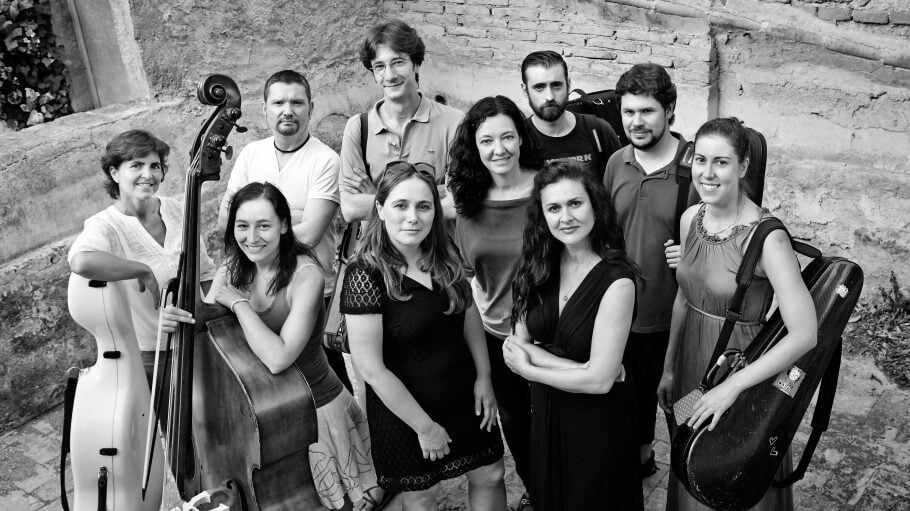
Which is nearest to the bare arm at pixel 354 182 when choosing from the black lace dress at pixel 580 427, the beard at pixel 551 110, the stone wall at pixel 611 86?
the beard at pixel 551 110

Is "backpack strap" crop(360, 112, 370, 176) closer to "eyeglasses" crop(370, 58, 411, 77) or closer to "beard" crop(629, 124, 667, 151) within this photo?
"eyeglasses" crop(370, 58, 411, 77)

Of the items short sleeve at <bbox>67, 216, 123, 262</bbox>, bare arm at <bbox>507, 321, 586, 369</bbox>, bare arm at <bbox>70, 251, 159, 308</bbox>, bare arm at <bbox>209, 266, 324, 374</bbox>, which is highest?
short sleeve at <bbox>67, 216, 123, 262</bbox>

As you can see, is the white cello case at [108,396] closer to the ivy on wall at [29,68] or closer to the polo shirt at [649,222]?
the polo shirt at [649,222]

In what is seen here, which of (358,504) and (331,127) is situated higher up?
(331,127)


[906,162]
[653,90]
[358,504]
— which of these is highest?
[653,90]

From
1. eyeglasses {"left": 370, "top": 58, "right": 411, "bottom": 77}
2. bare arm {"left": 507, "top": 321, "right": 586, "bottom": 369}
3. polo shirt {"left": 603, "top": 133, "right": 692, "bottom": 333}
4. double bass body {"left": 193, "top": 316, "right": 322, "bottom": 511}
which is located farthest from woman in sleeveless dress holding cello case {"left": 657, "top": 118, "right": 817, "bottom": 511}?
eyeglasses {"left": 370, "top": 58, "right": 411, "bottom": 77}

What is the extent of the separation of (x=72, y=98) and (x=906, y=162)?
16.2 feet

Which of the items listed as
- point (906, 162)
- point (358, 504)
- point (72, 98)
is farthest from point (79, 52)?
point (906, 162)

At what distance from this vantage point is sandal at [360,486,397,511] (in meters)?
3.94

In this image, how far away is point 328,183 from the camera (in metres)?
4.02

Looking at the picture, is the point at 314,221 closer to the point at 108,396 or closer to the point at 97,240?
the point at 97,240

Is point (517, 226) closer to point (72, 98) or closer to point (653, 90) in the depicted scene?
point (653, 90)

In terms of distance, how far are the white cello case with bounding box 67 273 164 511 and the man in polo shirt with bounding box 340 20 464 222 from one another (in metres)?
1.02

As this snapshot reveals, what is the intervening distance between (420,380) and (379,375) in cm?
16
